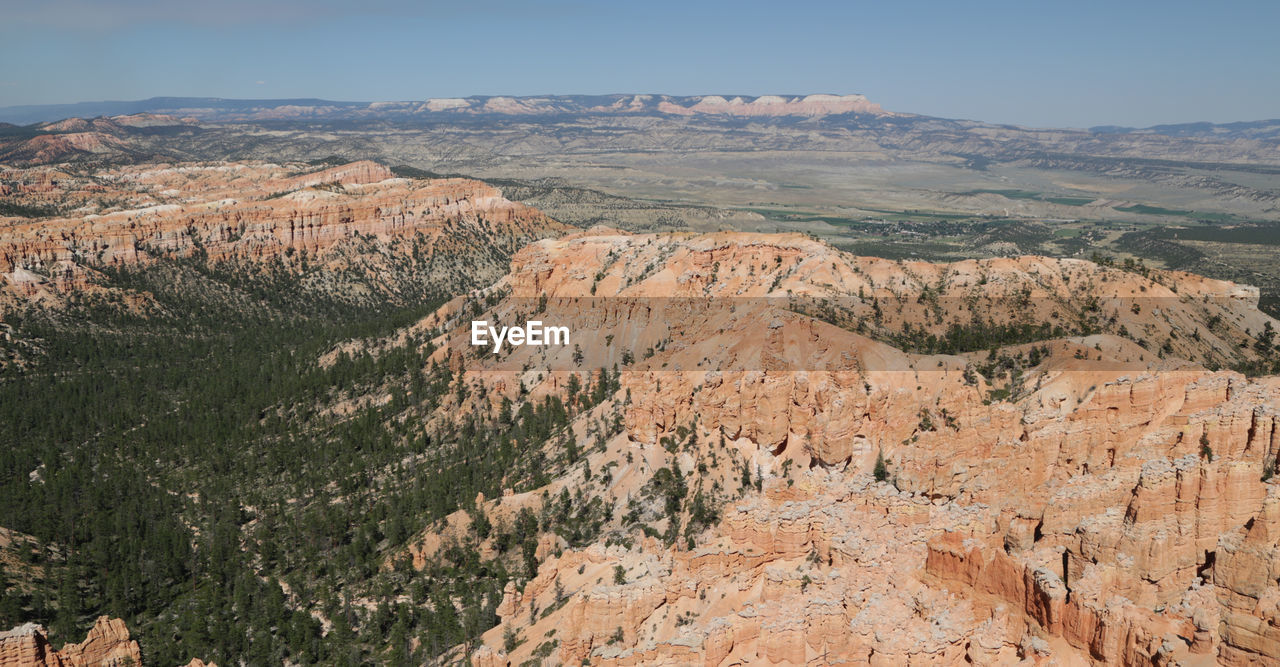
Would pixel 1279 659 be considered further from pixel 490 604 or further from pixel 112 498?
pixel 112 498

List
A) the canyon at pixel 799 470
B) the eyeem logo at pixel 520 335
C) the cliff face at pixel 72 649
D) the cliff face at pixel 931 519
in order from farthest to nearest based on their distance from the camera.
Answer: the eyeem logo at pixel 520 335 → the cliff face at pixel 72 649 → the canyon at pixel 799 470 → the cliff face at pixel 931 519

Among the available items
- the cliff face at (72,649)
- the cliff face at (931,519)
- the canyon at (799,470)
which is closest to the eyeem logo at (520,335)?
Result: the canyon at (799,470)

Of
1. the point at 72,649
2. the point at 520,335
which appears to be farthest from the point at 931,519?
the point at 520,335

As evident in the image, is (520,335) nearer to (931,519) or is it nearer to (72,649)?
(72,649)

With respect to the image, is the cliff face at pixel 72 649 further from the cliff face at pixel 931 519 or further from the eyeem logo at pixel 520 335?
the eyeem logo at pixel 520 335

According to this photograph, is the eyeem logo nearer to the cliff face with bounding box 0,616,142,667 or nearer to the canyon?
the canyon
